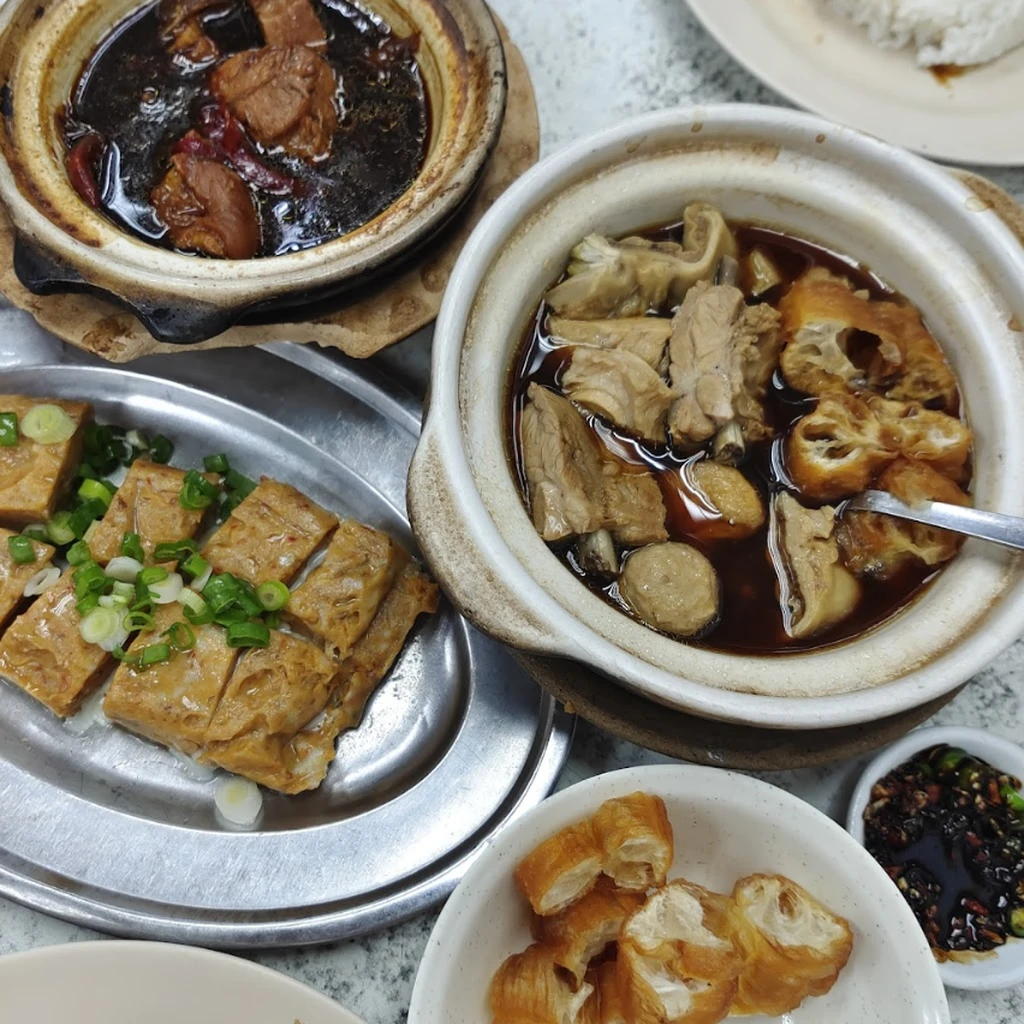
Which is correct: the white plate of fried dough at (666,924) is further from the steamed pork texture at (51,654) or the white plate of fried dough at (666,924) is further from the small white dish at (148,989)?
the steamed pork texture at (51,654)

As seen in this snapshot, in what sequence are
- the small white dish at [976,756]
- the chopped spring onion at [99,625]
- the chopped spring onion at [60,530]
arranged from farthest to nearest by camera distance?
the chopped spring onion at [60,530] < the chopped spring onion at [99,625] < the small white dish at [976,756]

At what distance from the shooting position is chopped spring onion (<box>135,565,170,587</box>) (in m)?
1.90

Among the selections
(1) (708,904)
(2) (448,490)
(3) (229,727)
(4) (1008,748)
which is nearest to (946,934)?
(4) (1008,748)

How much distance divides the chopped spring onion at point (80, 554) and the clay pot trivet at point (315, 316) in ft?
1.56

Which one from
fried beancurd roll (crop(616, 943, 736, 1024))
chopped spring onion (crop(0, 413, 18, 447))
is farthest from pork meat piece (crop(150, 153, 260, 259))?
fried beancurd roll (crop(616, 943, 736, 1024))

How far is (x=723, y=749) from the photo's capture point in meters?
1.66

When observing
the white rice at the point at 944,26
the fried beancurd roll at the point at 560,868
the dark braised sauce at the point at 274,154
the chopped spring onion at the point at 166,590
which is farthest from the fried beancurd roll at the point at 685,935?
the white rice at the point at 944,26

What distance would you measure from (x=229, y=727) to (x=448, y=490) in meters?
0.80

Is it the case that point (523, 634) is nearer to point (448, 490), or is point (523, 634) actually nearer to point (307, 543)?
point (448, 490)

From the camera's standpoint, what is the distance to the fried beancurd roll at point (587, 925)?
1.63 metres

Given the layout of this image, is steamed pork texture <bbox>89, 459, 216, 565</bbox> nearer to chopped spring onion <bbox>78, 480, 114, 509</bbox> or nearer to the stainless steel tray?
chopped spring onion <bbox>78, 480, 114, 509</bbox>

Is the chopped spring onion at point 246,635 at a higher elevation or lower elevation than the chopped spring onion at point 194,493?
lower

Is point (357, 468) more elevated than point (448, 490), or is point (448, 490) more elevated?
point (448, 490)

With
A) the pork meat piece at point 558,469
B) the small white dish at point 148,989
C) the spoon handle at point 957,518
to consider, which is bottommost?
the small white dish at point 148,989
